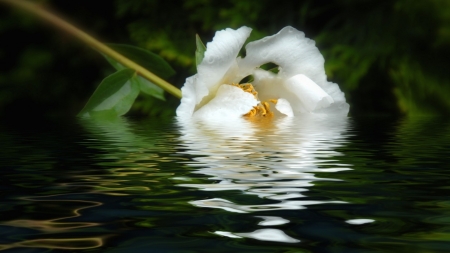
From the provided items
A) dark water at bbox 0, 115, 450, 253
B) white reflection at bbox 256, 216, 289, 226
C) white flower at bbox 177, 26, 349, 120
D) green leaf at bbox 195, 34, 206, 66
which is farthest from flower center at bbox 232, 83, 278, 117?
white reflection at bbox 256, 216, 289, 226

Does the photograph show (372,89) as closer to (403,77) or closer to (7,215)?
(403,77)

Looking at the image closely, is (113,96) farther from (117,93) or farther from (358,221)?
(358,221)

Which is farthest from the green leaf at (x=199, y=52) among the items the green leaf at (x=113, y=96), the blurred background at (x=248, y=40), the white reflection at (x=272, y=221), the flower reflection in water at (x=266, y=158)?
the white reflection at (x=272, y=221)

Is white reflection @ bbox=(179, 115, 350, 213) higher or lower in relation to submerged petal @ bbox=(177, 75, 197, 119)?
lower

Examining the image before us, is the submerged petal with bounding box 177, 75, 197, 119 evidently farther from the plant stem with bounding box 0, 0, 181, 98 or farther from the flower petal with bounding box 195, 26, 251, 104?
the plant stem with bounding box 0, 0, 181, 98

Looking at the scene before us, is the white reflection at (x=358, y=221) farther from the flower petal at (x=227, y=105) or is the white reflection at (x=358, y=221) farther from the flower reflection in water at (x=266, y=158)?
the flower petal at (x=227, y=105)

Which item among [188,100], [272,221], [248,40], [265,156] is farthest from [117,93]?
[272,221]
